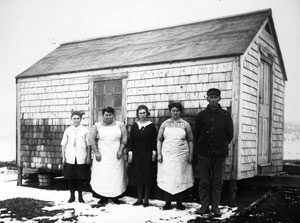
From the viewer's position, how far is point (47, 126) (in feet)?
33.5

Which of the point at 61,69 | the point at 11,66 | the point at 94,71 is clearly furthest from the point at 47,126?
the point at 11,66

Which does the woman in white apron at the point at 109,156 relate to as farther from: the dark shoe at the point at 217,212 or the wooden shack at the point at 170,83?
the dark shoe at the point at 217,212

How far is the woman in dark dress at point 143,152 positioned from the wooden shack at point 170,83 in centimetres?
A: 122

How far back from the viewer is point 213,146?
604 cm

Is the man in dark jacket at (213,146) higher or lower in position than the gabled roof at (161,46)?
lower

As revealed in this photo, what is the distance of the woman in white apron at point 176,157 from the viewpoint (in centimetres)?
662

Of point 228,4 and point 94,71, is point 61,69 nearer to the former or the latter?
point 94,71

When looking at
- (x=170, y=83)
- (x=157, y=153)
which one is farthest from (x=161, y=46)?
(x=157, y=153)

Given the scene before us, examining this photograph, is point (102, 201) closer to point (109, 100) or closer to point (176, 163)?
point (176, 163)

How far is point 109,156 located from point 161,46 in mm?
3384

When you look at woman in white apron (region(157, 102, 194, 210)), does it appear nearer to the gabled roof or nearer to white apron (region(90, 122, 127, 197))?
white apron (region(90, 122, 127, 197))

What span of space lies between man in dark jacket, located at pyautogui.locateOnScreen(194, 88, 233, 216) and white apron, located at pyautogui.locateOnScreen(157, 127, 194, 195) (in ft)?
1.58

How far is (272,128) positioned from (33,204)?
606cm

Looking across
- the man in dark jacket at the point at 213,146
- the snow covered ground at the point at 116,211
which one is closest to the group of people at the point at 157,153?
the man in dark jacket at the point at 213,146
